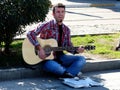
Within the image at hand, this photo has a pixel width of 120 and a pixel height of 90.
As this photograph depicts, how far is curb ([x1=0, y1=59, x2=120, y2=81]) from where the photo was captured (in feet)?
22.0

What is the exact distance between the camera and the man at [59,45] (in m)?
6.75

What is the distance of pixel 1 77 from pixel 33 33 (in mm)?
850

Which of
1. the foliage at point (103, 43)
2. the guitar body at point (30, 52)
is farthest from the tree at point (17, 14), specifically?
the foliage at point (103, 43)

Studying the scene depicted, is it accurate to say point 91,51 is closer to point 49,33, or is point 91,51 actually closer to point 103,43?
point 103,43

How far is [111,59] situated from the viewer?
782cm

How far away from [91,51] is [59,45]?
62.0 inches

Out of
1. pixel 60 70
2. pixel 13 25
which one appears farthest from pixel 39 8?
pixel 60 70

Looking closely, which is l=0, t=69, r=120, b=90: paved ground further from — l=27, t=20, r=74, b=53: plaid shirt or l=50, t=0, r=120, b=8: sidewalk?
l=50, t=0, r=120, b=8: sidewalk

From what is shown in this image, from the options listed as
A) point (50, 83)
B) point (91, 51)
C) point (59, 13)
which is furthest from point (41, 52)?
point (91, 51)

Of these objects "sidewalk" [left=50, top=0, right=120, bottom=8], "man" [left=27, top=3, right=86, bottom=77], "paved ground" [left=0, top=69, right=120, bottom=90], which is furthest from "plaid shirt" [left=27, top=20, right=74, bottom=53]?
"sidewalk" [left=50, top=0, right=120, bottom=8]

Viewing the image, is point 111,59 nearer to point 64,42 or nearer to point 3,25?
point 64,42

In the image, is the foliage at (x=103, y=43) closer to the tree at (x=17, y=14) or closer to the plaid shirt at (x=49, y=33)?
the plaid shirt at (x=49, y=33)

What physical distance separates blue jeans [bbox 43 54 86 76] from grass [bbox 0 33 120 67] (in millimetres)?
621

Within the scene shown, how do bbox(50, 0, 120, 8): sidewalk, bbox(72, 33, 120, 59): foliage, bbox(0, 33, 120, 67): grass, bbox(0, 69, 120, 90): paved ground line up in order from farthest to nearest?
1. bbox(50, 0, 120, 8): sidewalk
2. bbox(72, 33, 120, 59): foliage
3. bbox(0, 33, 120, 67): grass
4. bbox(0, 69, 120, 90): paved ground
